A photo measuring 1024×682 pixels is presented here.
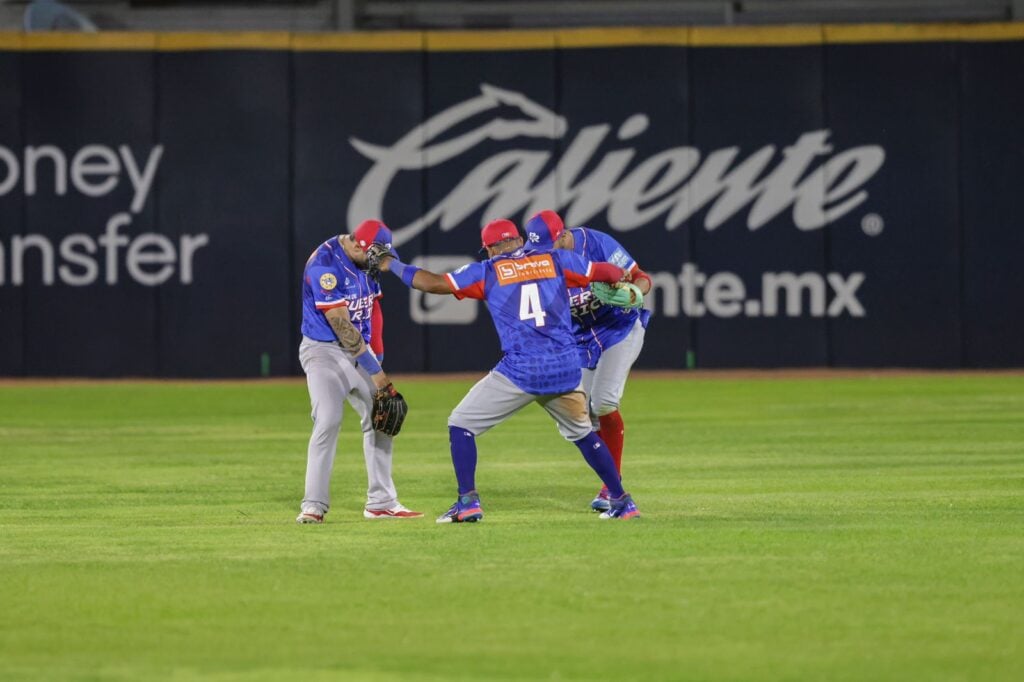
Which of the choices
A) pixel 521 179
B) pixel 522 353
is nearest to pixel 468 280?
pixel 522 353

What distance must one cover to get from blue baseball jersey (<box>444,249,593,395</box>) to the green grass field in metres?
0.91

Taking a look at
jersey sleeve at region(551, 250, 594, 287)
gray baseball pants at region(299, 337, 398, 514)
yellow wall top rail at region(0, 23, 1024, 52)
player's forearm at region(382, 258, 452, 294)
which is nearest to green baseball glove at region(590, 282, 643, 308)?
jersey sleeve at region(551, 250, 594, 287)

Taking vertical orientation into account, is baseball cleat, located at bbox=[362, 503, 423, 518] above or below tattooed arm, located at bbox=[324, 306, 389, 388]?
below

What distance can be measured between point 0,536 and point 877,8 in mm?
23715

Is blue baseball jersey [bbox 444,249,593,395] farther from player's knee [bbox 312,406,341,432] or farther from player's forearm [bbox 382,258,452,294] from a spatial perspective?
player's knee [bbox 312,406,341,432]

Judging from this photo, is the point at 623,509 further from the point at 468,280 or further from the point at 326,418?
the point at 326,418

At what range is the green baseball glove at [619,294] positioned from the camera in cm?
1117

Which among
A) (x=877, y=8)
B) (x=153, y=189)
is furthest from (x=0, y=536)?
(x=877, y=8)

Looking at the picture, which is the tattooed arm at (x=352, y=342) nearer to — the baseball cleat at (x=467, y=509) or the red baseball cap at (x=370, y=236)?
the red baseball cap at (x=370, y=236)

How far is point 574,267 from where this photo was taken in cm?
1078

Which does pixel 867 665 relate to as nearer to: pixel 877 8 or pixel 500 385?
pixel 500 385

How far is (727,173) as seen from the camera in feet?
81.6

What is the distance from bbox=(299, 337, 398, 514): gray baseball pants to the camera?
11.1 meters

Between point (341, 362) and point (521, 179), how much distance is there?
13890mm
